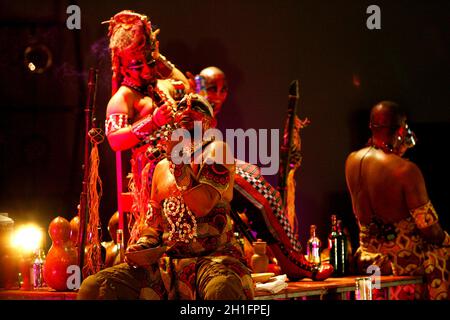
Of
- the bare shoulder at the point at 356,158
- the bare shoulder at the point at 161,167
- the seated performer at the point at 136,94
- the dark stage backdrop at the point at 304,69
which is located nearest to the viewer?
the bare shoulder at the point at 161,167

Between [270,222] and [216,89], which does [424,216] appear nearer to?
[270,222]

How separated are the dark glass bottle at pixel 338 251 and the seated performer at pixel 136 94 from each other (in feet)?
4.43

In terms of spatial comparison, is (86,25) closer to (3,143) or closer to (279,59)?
(3,143)

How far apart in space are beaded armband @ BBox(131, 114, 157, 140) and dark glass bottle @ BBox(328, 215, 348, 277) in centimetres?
147

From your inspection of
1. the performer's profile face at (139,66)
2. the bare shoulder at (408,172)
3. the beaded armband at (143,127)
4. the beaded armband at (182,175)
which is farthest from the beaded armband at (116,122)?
the bare shoulder at (408,172)

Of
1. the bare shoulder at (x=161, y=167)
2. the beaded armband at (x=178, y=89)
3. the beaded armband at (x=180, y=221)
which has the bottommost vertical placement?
the beaded armband at (x=180, y=221)

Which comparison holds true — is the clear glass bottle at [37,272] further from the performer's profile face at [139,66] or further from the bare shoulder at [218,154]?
the bare shoulder at [218,154]

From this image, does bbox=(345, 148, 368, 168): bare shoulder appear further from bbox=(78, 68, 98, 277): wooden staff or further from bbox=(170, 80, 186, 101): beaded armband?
bbox=(78, 68, 98, 277): wooden staff

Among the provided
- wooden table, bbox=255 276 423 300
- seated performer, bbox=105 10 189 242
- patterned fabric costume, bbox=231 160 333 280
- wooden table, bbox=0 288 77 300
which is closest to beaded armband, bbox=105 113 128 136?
seated performer, bbox=105 10 189 242

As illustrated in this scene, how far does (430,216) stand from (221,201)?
1.80m

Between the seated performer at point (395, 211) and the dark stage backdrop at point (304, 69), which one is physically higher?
the dark stage backdrop at point (304, 69)

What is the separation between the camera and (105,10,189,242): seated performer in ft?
13.9

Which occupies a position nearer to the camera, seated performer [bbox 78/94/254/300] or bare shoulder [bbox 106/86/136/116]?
seated performer [bbox 78/94/254/300]

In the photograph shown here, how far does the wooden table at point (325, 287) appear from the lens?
3.89 meters
